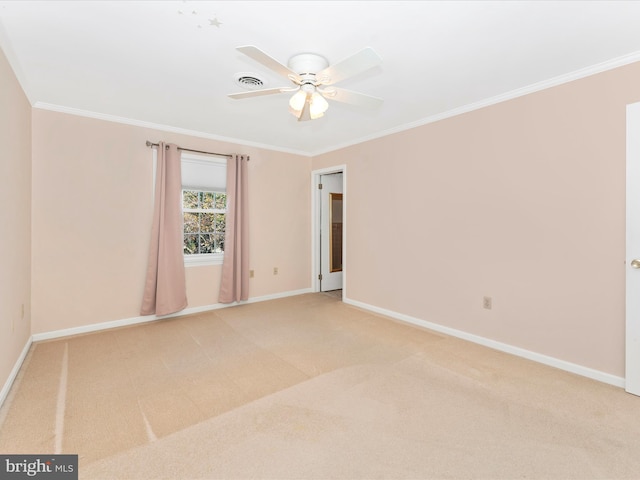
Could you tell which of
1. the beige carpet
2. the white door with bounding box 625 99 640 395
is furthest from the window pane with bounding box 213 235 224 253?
the white door with bounding box 625 99 640 395

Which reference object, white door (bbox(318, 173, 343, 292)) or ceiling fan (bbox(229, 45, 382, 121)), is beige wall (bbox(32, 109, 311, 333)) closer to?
white door (bbox(318, 173, 343, 292))

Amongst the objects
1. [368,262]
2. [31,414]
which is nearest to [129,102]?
[31,414]

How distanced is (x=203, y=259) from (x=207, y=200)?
83cm

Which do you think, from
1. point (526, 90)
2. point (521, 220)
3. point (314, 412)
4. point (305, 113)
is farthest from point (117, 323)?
→ point (526, 90)

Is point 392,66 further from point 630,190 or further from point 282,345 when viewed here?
point 282,345

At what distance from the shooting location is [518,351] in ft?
9.45

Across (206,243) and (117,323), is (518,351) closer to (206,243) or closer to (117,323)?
(206,243)

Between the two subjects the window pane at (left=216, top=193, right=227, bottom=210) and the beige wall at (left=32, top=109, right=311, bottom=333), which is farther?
the window pane at (left=216, top=193, right=227, bottom=210)

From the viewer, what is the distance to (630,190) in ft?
7.45

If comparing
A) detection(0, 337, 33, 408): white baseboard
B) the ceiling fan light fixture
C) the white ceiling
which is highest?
the white ceiling

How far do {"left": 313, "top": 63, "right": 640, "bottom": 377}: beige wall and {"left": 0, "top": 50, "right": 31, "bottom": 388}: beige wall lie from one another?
3.64 m

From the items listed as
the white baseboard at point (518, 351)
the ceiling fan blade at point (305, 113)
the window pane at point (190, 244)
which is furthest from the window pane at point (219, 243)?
the ceiling fan blade at point (305, 113)

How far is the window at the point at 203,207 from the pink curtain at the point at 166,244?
0.72 ft

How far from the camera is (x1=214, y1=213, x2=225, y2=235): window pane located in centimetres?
451
